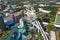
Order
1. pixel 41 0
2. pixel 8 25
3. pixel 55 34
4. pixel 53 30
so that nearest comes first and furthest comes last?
pixel 55 34, pixel 53 30, pixel 8 25, pixel 41 0

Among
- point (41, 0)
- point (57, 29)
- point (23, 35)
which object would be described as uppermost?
point (23, 35)

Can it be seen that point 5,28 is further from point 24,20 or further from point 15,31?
point 15,31

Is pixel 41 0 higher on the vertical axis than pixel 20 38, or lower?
lower

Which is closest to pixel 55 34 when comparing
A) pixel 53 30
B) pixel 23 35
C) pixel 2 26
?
pixel 53 30

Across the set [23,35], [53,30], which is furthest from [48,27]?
[23,35]

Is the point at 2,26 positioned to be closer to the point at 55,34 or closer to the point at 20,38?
the point at 20,38

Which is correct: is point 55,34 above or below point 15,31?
below

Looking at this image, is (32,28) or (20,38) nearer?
(20,38)

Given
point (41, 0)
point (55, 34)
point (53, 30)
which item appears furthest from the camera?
point (41, 0)

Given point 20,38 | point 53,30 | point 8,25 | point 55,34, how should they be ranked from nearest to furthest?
1. point 20,38
2. point 55,34
3. point 53,30
4. point 8,25
